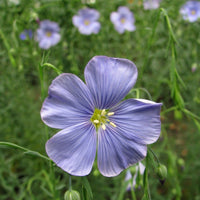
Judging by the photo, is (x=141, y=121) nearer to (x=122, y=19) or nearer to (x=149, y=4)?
(x=122, y=19)

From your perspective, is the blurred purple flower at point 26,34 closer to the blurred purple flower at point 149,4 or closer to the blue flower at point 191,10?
the blurred purple flower at point 149,4

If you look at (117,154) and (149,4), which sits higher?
(149,4)

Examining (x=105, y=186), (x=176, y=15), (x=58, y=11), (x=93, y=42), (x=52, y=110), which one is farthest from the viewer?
(x=176, y=15)

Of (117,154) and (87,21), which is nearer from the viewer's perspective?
(117,154)

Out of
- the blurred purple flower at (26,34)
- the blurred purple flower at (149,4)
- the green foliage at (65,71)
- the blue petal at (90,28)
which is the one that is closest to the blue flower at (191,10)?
the green foliage at (65,71)

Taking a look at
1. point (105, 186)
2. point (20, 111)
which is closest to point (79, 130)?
point (105, 186)

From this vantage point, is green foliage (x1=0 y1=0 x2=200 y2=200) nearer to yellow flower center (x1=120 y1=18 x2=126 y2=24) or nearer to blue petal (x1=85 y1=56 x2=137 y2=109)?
yellow flower center (x1=120 y1=18 x2=126 y2=24)

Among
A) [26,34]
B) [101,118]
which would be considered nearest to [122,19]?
[26,34]

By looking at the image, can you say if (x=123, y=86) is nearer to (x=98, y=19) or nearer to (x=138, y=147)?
(x=138, y=147)
